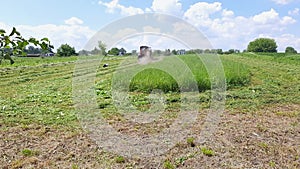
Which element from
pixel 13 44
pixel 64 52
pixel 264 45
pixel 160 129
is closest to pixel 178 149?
pixel 160 129

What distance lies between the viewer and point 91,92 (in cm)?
752

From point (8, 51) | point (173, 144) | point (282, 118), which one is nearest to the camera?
point (8, 51)

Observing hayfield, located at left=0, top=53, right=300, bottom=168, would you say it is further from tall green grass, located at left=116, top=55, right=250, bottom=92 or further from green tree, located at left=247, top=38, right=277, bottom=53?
green tree, located at left=247, top=38, right=277, bottom=53

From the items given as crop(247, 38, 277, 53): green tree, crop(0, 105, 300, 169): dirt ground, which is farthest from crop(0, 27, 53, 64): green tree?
crop(247, 38, 277, 53): green tree

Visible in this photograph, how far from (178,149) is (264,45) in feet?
208

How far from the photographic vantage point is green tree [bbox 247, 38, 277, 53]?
198ft

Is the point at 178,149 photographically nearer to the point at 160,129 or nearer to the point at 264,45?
the point at 160,129

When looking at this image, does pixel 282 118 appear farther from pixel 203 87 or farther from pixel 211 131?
pixel 203 87

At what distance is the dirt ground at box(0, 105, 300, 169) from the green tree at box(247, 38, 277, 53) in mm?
60560

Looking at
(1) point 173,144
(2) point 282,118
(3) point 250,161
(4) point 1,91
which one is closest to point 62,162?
(1) point 173,144

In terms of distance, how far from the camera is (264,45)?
201 ft

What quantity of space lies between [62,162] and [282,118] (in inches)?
154

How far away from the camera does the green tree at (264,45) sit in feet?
198

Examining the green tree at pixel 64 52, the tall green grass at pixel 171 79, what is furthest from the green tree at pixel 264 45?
the tall green grass at pixel 171 79
